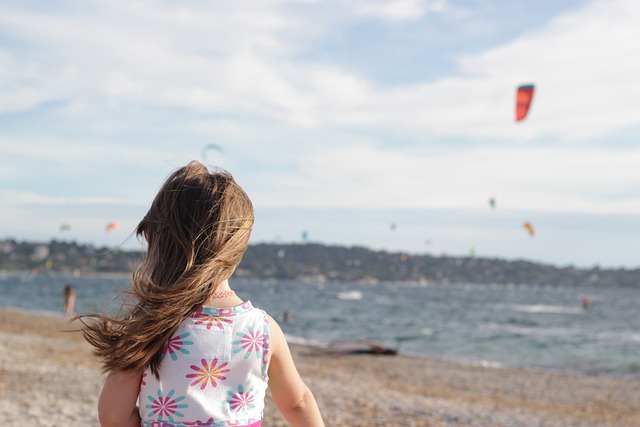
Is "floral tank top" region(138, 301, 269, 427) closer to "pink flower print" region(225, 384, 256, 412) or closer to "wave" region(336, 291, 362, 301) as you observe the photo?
"pink flower print" region(225, 384, 256, 412)

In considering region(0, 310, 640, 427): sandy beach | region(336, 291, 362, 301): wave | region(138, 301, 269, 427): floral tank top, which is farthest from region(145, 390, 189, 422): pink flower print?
region(336, 291, 362, 301): wave

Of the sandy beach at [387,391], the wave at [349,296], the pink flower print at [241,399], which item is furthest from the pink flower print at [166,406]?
the wave at [349,296]

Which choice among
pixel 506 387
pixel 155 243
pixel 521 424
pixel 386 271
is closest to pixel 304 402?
pixel 155 243

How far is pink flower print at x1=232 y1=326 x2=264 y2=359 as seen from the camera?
1.87m

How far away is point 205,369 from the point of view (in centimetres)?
186

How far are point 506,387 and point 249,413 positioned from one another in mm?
15350

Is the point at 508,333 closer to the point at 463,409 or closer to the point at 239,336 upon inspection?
the point at 463,409

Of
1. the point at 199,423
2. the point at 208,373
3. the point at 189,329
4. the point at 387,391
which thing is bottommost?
the point at 387,391

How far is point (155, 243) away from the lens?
1913 millimetres

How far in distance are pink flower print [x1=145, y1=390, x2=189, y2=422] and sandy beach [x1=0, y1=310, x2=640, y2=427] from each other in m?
4.23

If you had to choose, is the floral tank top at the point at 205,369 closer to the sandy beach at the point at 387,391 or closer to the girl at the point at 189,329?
the girl at the point at 189,329

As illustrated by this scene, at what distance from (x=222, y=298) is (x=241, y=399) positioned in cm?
27

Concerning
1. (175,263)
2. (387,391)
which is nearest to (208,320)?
(175,263)

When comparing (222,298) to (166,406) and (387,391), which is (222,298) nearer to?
(166,406)
